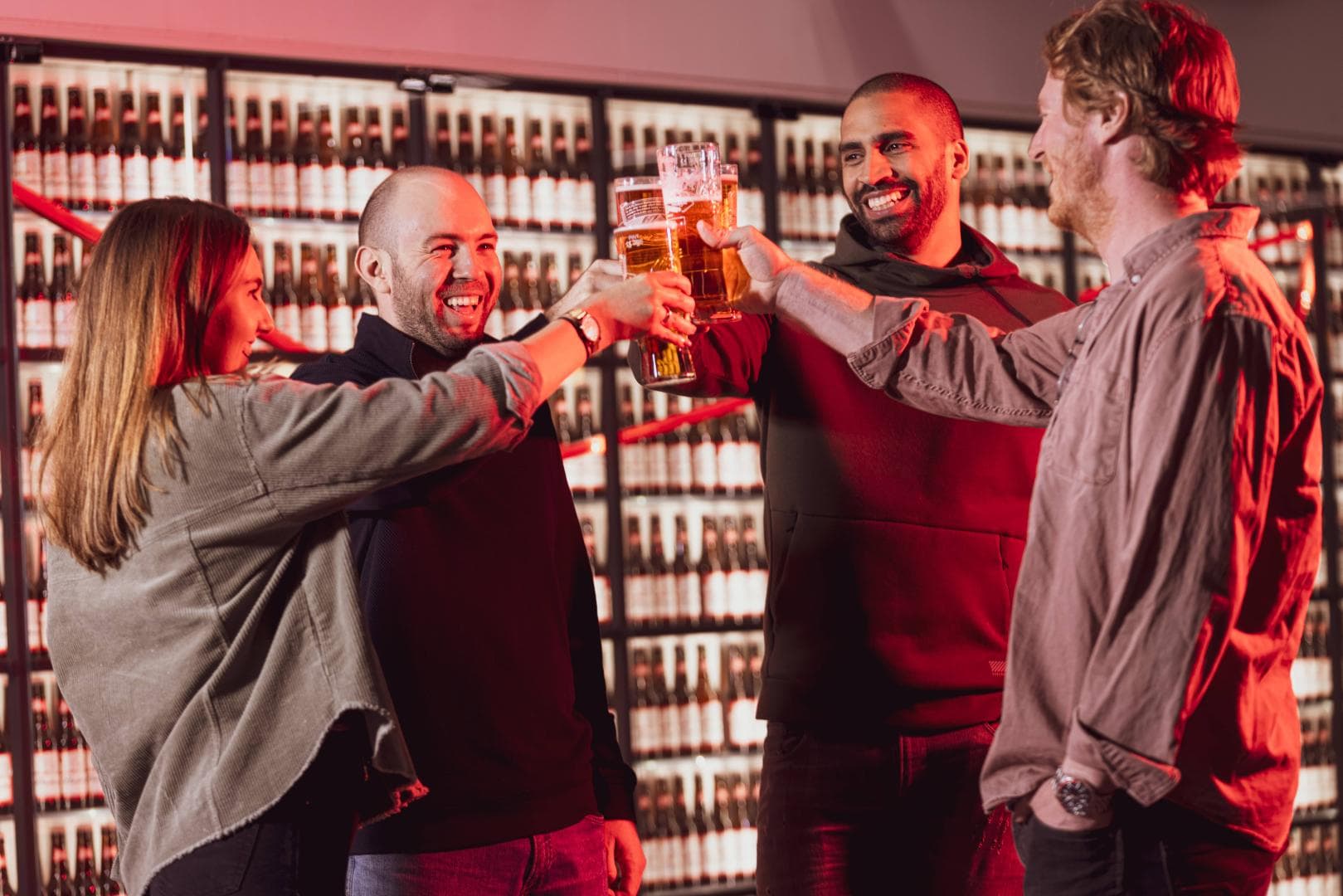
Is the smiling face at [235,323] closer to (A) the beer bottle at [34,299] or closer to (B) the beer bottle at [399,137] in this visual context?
(A) the beer bottle at [34,299]

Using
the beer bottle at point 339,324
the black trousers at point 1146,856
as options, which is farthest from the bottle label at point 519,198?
the black trousers at point 1146,856

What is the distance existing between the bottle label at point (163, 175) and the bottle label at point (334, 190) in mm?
467

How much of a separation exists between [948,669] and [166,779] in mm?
1151

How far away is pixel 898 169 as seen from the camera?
8.05ft

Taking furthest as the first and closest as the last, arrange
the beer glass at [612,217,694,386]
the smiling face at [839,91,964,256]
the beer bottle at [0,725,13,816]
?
1. the beer bottle at [0,725,13,816]
2. the smiling face at [839,91,964,256]
3. the beer glass at [612,217,694,386]

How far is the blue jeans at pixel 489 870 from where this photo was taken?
77.4 inches

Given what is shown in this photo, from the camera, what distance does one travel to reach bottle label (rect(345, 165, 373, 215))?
477 cm

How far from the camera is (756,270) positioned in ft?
6.80

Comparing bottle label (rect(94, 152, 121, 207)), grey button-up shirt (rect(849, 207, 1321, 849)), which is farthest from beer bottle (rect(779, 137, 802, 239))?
grey button-up shirt (rect(849, 207, 1321, 849))

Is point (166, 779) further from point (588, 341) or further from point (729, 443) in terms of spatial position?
point (729, 443)

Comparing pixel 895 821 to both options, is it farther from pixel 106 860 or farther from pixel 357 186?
pixel 357 186

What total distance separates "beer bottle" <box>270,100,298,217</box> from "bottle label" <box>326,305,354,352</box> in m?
0.34

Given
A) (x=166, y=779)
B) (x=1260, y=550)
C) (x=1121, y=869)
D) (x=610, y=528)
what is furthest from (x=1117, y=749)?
(x=610, y=528)

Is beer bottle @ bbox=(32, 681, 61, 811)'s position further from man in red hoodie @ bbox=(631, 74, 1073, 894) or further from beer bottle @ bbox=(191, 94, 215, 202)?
man in red hoodie @ bbox=(631, 74, 1073, 894)
